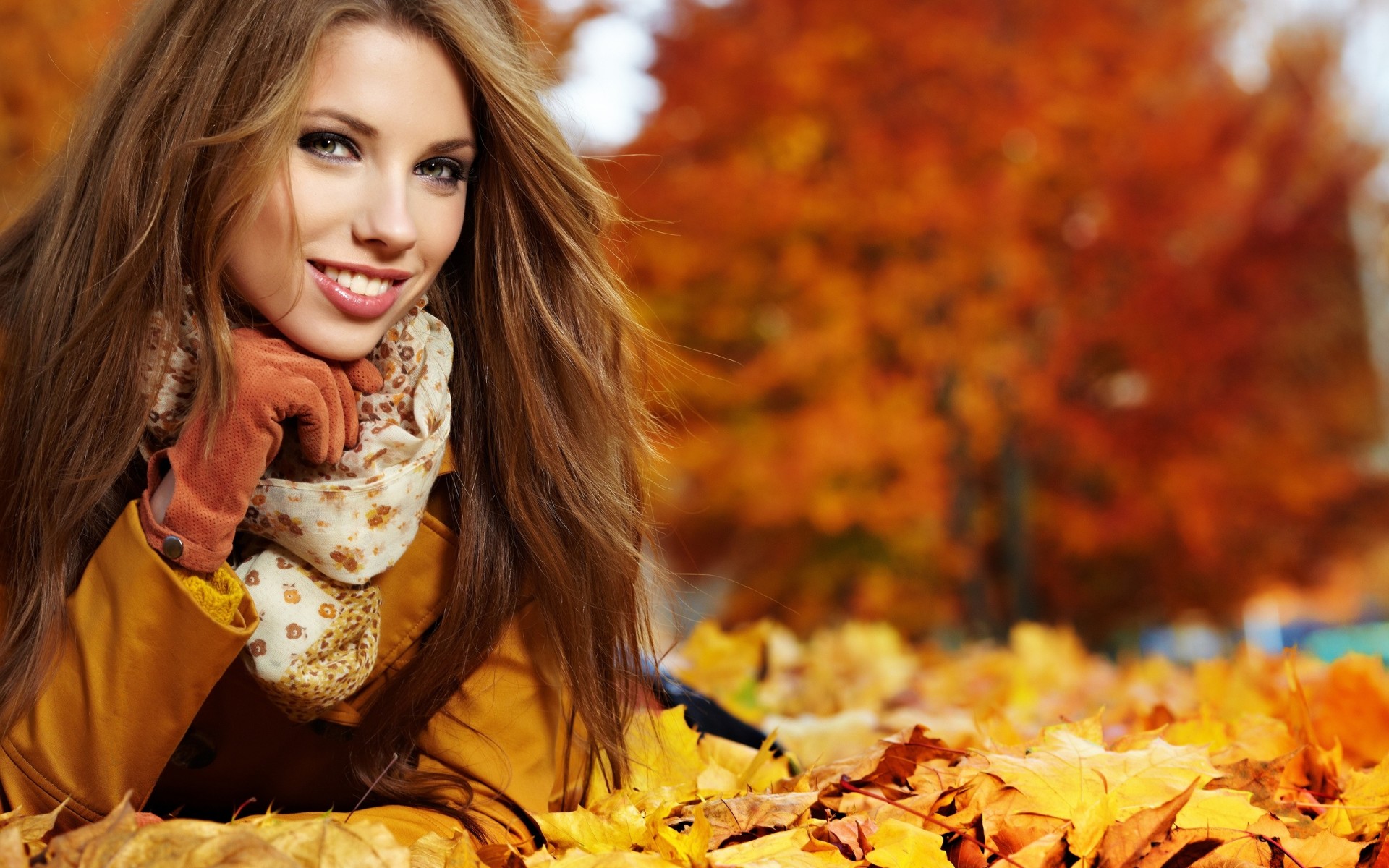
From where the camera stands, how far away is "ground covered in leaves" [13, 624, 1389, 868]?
1.04 m

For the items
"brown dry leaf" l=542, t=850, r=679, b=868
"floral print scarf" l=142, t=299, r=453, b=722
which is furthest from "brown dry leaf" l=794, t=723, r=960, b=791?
"floral print scarf" l=142, t=299, r=453, b=722

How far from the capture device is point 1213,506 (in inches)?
282

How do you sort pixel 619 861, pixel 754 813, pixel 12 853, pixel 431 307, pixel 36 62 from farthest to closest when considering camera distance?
pixel 36 62, pixel 431 307, pixel 754 813, pixel 619 861, pixel 12 853

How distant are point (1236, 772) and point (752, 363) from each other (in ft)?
16.0

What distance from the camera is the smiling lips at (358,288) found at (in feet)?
4.61

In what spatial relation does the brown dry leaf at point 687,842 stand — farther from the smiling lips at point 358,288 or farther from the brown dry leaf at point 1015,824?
the smiling lips at point 358,288

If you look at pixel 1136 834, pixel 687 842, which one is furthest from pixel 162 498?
pixel 1136 834

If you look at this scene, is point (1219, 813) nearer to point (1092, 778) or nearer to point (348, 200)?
point (1092, 778)

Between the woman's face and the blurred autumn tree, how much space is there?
13.2ft

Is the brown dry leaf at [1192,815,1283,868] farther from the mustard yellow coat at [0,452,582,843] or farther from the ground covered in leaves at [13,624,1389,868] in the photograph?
the mustard yellow coat at [0,452,582,843]

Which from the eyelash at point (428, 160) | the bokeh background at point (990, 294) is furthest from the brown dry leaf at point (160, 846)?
the bokeh background at point (990, 294)

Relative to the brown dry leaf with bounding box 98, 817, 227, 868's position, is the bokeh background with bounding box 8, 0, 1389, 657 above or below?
Answer: above

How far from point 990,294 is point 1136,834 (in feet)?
19.7

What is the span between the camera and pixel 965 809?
4.51 feet
